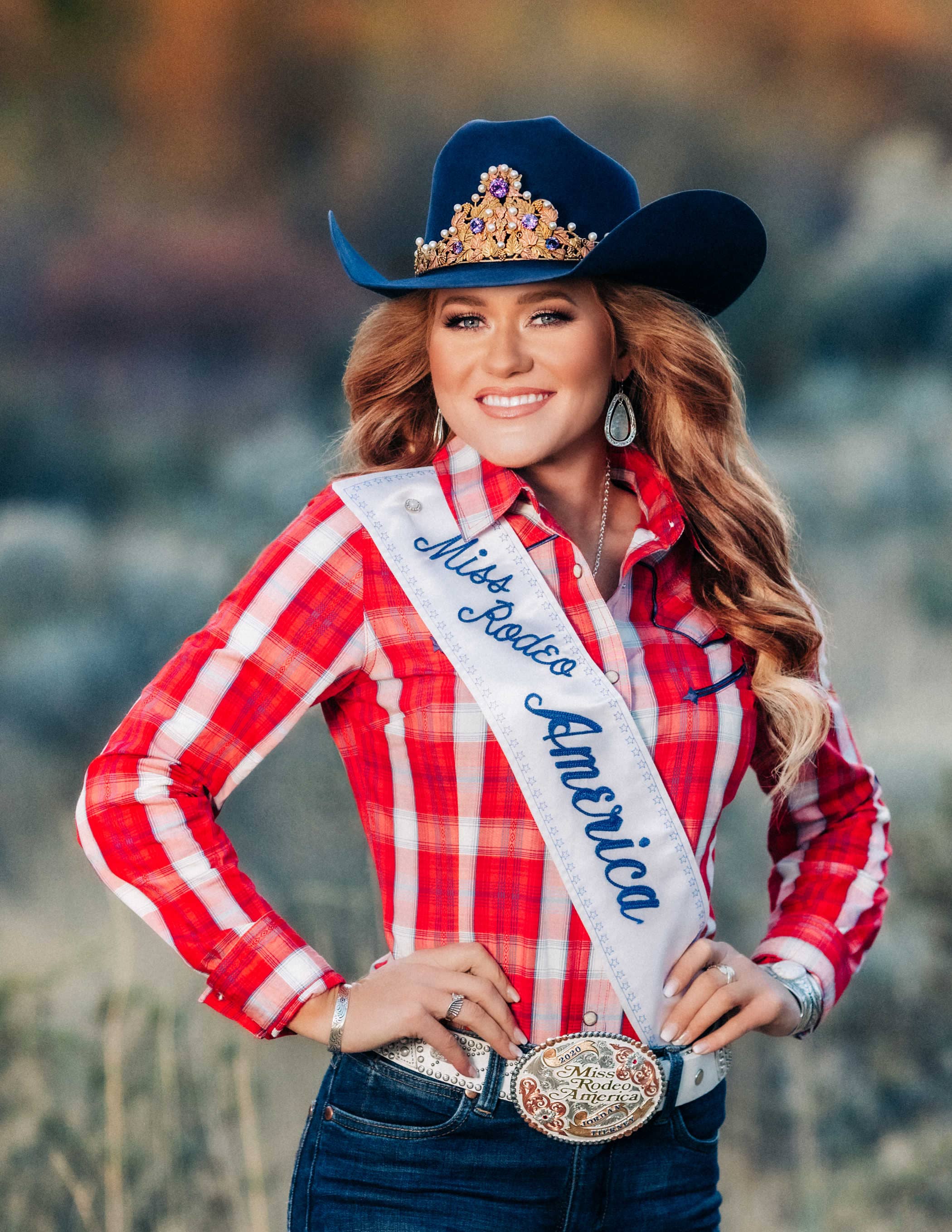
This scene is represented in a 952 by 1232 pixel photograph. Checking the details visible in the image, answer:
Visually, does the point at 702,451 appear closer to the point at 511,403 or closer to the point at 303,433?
the point at 511,403

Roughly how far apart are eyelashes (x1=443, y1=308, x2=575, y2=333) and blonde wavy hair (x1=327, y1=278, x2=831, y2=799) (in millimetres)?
42

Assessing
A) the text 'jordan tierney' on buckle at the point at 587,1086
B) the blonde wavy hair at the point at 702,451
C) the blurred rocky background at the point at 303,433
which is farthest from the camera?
the blurred rocky background at the point at 303,433

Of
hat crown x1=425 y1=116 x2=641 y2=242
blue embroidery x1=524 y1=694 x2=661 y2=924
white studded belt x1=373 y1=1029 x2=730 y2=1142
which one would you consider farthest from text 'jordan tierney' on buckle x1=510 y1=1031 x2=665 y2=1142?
hat crown x1=425 y1=116 x2=641 y2=242

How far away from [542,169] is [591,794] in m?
0.67

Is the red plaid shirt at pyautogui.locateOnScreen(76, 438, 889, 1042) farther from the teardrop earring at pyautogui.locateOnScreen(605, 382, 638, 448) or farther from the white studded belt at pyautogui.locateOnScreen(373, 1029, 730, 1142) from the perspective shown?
the teardrop earring at pyautogui.locateOnScreen(605, 382, 638, 448)

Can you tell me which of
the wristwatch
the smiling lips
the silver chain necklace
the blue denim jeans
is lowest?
the blue denim jeans

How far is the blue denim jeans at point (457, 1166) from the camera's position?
143cm

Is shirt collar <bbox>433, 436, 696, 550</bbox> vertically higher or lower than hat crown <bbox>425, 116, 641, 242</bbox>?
lower

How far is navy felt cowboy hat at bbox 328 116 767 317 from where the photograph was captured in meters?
1.56

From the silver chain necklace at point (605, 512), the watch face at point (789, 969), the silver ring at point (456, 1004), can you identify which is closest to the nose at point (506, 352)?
the silver chain necklace at point (605, 512)

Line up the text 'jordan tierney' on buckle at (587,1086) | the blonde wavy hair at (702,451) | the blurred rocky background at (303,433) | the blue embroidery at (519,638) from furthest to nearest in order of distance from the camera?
1. the blurred rocky background at (303,433)
2. the blonde wavy hair at (702,451)
3. the blue embroidery at (519,638)
4. the text 'jordan tierney' on buckle at (587,1086)

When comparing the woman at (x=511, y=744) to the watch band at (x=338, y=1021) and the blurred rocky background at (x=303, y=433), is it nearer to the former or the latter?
the watch band at (x=338, y=1021)

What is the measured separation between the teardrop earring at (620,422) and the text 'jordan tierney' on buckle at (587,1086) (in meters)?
0.66

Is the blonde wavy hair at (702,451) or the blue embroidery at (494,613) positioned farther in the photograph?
the blonde wavy hair at (702,451)
